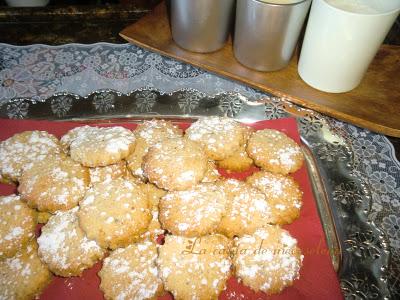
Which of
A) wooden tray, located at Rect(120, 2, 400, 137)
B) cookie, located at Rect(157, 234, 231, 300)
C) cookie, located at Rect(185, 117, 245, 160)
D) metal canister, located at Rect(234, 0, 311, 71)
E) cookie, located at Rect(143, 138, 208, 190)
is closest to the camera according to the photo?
cookie, located at Rect(157, 234, 231, 300)

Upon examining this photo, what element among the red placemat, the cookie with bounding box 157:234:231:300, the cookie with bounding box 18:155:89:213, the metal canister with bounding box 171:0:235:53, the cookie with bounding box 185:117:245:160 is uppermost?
the metal canister with bounding box 171:0:235:53

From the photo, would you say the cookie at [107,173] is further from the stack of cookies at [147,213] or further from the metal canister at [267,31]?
the metal canister at [267,31]

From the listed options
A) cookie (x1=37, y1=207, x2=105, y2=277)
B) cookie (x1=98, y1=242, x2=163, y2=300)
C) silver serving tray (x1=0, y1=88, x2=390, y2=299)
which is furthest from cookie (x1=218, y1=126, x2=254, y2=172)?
cookie (x1=37, y1=207, x2=105, y2=277)

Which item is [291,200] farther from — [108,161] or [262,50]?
[262,50]

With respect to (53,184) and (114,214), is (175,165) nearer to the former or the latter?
(114,214)

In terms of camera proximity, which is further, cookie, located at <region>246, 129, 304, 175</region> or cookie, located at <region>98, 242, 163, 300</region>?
cookie, located at <region>246, 129, 304, 175</region>

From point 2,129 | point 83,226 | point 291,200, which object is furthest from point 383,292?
point 2,129

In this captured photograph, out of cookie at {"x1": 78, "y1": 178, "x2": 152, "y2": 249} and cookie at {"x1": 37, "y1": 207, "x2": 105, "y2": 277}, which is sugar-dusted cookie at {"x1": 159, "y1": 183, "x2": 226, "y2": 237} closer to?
cookie at {"x1": 78, "y1": 178, "x2": 152, "y2": 249}
